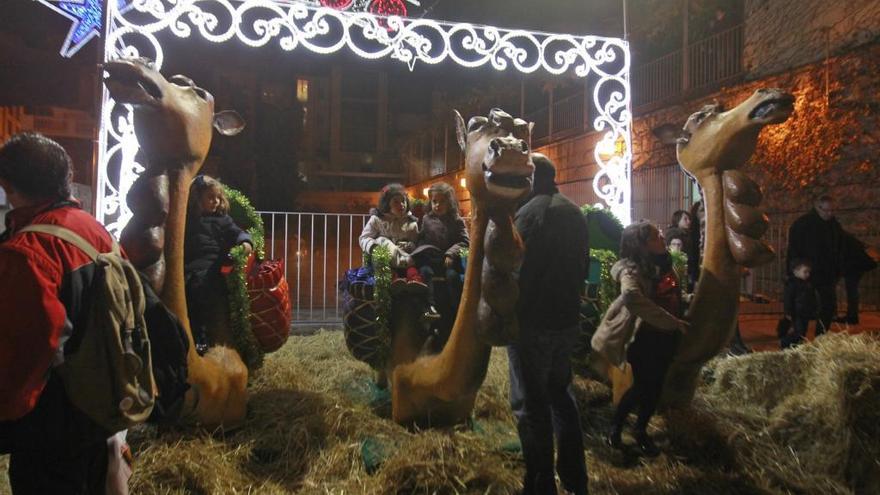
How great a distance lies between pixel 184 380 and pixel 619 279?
256 cm

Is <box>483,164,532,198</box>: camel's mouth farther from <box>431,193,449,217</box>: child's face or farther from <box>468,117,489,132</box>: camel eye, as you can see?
<box>431,193,449,217</box>: child's face

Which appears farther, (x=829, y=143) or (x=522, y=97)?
(x=522, y=97)

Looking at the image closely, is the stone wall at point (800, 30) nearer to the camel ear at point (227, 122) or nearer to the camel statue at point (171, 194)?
the camel ear at point (227, 122)

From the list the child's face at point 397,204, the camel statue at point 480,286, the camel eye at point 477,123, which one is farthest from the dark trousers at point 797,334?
the camel eye at point 477,123

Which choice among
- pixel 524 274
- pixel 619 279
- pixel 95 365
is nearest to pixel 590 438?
pixel 619 279

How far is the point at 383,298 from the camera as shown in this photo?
13.5 ft

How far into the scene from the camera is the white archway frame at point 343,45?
163 inches

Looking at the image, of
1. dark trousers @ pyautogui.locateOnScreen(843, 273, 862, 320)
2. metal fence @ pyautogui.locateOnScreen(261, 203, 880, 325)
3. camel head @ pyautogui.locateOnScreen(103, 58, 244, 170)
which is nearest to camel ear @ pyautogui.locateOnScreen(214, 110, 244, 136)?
camel head @ pyautogui.locateOnScreen(103, 58, 244, 170)

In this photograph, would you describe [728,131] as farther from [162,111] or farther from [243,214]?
[243,214]

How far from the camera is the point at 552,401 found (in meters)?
2.87

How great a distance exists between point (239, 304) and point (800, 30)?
10.3 m

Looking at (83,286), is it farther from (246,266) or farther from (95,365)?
(246,266)

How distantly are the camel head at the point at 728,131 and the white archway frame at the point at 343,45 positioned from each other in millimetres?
1749

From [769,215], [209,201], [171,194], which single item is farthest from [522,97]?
[171,194]
